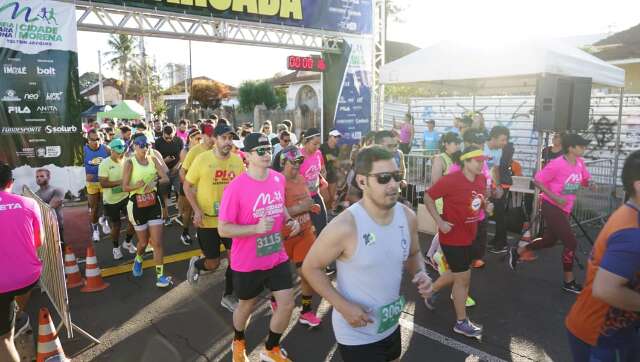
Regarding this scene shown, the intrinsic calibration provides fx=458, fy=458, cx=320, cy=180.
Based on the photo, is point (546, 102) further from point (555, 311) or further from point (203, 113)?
point (203, 113)

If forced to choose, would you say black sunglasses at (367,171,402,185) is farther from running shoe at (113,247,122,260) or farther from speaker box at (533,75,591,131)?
speaker box at (533,75,591,131)

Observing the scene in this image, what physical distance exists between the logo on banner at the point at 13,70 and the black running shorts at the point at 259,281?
4.90 m

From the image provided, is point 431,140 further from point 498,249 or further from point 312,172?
point 312,172

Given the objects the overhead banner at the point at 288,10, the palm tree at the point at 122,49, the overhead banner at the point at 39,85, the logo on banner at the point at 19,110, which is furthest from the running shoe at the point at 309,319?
the palm tree at the point at 122,49

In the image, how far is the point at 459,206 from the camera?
442 cm

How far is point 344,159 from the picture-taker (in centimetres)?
1047

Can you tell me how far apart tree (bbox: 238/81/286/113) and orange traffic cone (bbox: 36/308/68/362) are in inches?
1501

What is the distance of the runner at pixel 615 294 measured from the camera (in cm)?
206

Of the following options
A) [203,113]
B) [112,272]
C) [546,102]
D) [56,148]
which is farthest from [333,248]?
[203,113]

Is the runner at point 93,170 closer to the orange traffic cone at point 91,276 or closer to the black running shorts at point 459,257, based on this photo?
the orange traffic cone at point 91,276

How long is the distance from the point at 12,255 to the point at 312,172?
3.55 m

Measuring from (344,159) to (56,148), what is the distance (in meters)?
5.78

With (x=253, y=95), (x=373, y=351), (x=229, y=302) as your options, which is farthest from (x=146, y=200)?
(x=253, y=95)

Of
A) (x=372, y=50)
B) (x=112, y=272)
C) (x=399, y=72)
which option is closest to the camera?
(x=112, y=272)
